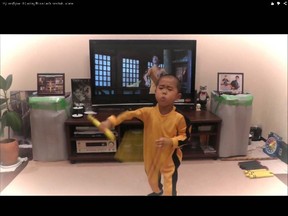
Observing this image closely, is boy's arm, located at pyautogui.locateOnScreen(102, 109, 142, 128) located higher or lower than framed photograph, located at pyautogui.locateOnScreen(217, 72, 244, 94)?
lower

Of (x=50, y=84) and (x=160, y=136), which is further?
(x=50, y=84)

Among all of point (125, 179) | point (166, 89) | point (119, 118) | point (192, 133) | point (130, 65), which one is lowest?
point (125, 179)

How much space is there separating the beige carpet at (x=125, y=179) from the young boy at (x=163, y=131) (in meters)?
0.41

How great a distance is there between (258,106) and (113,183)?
1.74 metres

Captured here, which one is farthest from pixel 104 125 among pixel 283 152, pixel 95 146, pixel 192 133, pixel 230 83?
pixel 283 152

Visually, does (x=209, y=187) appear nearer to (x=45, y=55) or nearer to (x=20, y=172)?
(x=20, y=172)

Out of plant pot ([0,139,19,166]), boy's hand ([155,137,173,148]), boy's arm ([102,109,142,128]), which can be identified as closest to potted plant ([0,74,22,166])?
plant pot ([0,139,19,166])

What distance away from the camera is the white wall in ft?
7.71

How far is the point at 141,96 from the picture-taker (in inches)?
89.6

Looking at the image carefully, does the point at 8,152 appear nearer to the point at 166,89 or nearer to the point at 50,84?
the point at 50,84

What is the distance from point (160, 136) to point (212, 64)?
161cm

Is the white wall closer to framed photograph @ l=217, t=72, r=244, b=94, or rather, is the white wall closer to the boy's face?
framed photograph @ l=217, t=72, r=244, b=94

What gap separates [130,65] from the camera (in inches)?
87.7

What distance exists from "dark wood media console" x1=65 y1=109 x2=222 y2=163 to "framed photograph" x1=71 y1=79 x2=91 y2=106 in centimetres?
23
